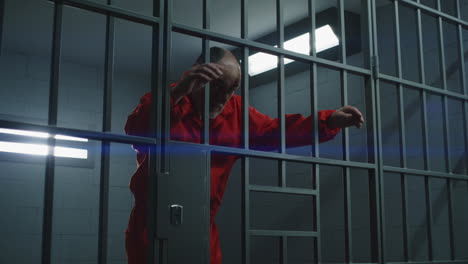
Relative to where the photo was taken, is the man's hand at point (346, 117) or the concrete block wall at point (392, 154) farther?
the concrete block wall at point (392, 154)

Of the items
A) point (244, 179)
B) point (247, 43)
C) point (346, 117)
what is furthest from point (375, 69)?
point (244, 179)

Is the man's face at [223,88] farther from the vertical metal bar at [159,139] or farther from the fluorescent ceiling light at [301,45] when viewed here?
the fluorescent ceiling light at [301,45]

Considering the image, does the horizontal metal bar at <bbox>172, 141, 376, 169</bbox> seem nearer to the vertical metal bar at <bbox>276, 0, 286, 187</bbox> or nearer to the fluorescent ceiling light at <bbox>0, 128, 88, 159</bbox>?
the vertical metal bar at <bbox>276, 0, 286, 187</bbox>

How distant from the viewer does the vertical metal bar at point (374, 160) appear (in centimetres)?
180

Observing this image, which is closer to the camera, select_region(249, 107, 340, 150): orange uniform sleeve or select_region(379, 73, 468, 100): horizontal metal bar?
select_region(249, 107, 340, 150): orange uniform sleeve

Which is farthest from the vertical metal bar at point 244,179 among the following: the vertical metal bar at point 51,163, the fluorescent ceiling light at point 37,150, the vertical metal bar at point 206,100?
the fluorescent ceiling light at point 37,150

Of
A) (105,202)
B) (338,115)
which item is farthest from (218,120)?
(105,202)

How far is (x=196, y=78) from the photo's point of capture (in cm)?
137

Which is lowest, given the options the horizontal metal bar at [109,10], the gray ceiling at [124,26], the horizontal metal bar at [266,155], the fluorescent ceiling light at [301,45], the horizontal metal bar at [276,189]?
the horizontal metal bar at [276,189]

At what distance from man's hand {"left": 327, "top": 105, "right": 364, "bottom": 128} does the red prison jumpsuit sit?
0.04 metres

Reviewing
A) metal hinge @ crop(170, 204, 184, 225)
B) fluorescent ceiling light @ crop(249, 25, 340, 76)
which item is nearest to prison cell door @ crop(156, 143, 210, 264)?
metal hinge @ crop(170, 204, 184, 225)

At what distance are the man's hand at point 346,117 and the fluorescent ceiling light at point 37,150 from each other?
3400 mm

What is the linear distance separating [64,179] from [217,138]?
312 cm

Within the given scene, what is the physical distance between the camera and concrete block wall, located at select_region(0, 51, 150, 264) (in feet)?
14.4
